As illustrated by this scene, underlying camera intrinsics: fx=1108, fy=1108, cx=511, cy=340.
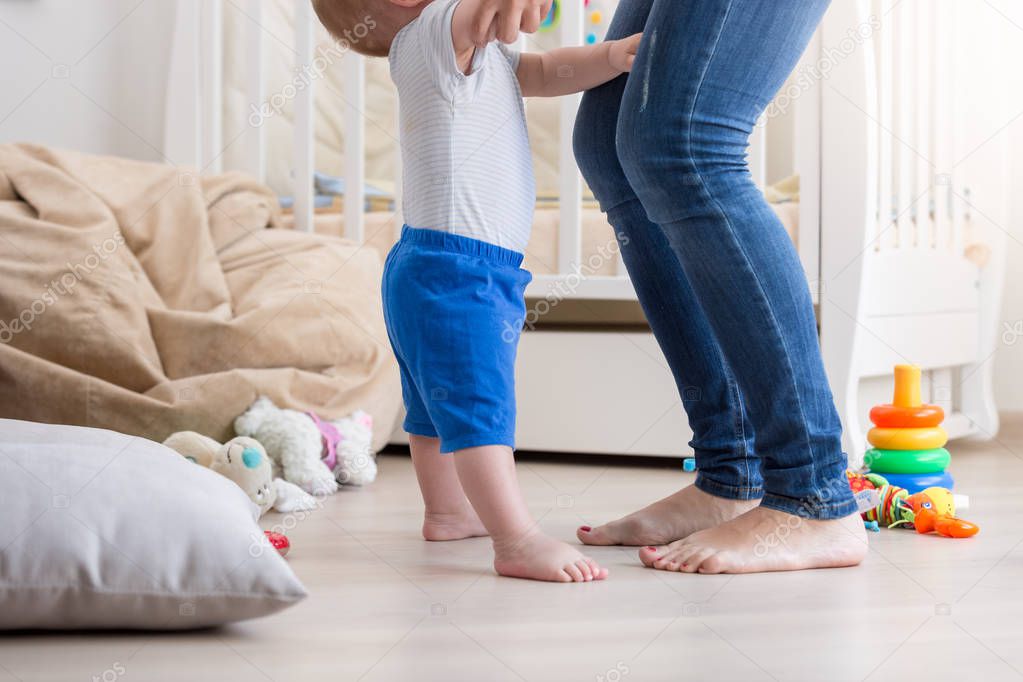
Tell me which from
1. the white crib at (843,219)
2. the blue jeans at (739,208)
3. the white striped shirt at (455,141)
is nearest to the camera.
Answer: the blue jeans at (739,208)

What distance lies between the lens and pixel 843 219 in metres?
1.61

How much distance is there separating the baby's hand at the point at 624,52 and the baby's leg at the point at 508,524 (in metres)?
0.39

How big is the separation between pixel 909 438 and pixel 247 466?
31.8 inches

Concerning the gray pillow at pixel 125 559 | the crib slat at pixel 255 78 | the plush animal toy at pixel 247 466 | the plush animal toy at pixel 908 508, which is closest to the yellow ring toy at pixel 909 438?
the plush animal toy at pixel 908 508

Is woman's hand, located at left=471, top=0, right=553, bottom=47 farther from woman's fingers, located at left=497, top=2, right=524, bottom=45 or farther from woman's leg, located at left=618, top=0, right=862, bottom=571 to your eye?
woman's leg, located at left=618, top=0, right=862, bottom=571

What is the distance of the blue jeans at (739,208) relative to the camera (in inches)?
36.3

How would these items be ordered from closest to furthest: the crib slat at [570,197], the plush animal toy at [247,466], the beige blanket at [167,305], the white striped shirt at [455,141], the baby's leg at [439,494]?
the white striped shirt at [455,141] < the baby's leg at [439,494] < the plush animal toy at [247,466] < the beige blanket at [167,305] < the crib slat at [570,197]

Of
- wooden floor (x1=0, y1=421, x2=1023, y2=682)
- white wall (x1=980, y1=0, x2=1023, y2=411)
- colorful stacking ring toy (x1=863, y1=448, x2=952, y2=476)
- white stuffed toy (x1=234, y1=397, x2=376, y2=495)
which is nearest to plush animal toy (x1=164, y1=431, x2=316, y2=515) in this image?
white stuffed toy (x1=234, y1=397, x2=376, y2=495)

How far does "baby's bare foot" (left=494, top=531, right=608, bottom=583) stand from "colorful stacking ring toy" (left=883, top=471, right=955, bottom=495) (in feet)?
1.84

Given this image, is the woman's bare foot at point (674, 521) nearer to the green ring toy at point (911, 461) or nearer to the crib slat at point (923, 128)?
Result: the green ring toy at point (911, 461)

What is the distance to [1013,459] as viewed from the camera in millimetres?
1840

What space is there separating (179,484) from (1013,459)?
1.49 metres

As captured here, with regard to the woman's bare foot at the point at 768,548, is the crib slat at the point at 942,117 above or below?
above

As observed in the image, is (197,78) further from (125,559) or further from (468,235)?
(125,559)
